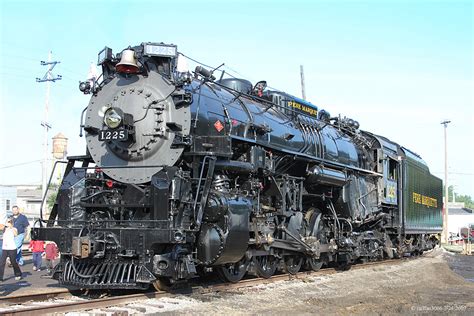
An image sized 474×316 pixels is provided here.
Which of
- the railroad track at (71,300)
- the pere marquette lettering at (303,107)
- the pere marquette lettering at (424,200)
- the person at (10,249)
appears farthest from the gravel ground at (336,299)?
the pere marquette lettering at (424,200)

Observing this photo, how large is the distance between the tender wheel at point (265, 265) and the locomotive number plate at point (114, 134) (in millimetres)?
3826

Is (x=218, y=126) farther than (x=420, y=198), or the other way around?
(x=420, y=198)

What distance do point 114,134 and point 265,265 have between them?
443 centimetres

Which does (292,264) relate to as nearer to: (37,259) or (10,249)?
(10,249)

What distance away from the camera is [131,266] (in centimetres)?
802

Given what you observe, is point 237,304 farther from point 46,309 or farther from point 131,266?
point 46,309

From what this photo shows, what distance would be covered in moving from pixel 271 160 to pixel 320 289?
9.01 feet

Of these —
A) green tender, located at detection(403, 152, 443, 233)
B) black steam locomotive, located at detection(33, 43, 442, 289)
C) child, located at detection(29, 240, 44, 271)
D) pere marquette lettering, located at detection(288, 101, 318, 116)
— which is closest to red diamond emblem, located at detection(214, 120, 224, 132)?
black steam locomotive, located at detection(33, 43, 442, 289)

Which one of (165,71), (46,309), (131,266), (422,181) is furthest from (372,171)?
(46,309)

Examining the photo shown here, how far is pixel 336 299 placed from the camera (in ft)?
30.4

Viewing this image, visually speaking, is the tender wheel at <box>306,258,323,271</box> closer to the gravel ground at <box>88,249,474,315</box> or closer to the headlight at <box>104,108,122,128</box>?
the gravel ground at <box>88,249,474,315</box>

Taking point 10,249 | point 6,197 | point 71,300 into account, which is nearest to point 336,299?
point 71,300

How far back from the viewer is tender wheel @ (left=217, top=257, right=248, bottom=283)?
978 centimetres

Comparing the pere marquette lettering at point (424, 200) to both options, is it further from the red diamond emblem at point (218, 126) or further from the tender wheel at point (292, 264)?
the red diamond emblem at point (218, 126)
